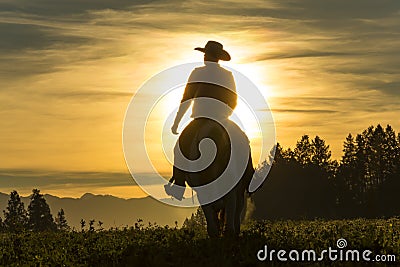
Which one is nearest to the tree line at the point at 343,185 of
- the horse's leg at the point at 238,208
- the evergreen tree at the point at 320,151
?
the evergreen tree at the point at 320,151

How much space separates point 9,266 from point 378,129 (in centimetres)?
11351

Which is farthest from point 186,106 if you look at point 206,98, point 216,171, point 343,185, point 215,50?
point 343,185

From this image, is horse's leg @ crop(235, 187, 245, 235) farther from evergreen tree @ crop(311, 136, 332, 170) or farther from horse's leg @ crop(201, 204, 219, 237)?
evergreen tree @ crop(311, 136, 332, 170)

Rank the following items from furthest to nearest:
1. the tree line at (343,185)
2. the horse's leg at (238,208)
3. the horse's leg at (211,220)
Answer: the tree line at (343,185), the horse's leg at (238,208), the horse's leg at (211,220)

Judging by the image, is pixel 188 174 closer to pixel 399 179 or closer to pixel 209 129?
pixel 209 129

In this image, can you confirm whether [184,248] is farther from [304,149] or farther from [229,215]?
[304,149]

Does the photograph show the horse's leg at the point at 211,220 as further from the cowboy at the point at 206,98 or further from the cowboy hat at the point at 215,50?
the cowboy hat at the point at 215,50

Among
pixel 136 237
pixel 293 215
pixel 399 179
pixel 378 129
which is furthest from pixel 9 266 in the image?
pixel 378 129

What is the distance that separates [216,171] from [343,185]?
89.5 meters

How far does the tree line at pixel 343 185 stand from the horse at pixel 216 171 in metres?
69.4

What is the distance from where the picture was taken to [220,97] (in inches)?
706

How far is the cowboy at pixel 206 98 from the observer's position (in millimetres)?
17562

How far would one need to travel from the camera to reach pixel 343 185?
344 feet

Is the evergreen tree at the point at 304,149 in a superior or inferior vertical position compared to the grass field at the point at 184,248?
superior
